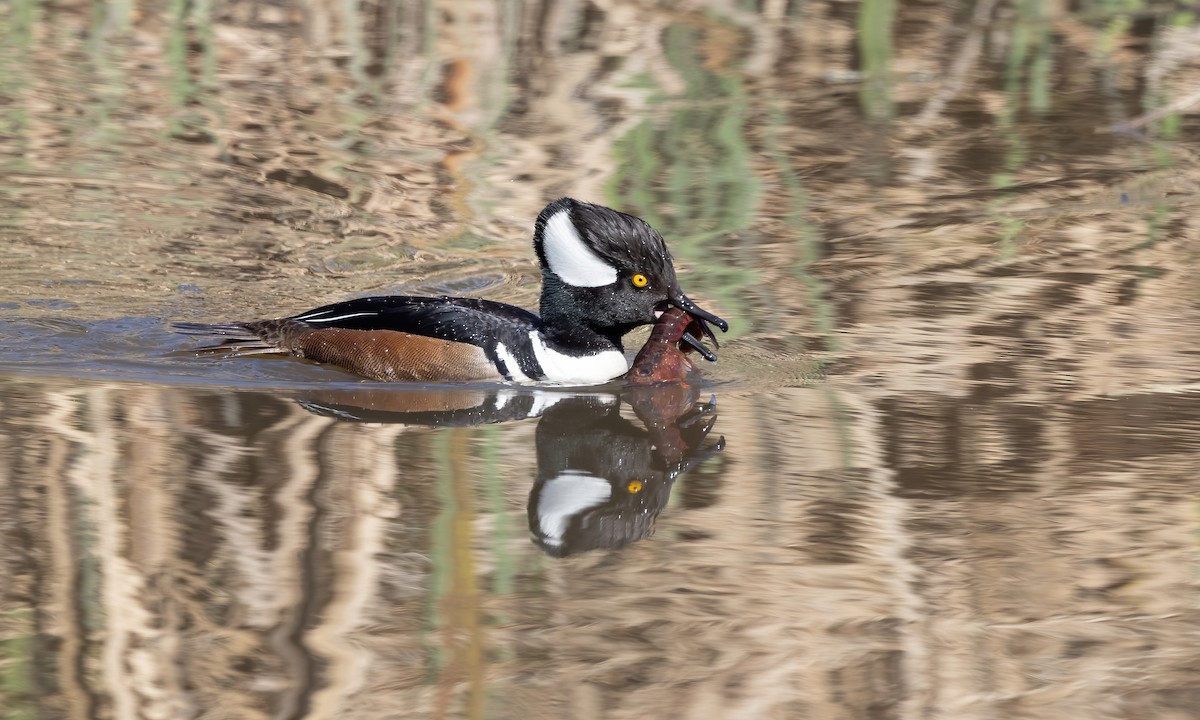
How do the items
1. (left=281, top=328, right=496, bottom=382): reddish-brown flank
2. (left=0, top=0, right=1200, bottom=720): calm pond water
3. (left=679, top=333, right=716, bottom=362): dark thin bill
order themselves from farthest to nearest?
(left=281, top=328, right=496, bottom=382): reddish-brown flank < (left=679, top=333, right=716, bottom=362): dark thin bill < (left=0, top=0, right=1200, bottom=720): calm pond water

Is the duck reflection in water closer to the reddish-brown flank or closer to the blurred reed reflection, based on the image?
the blurred reed reflection

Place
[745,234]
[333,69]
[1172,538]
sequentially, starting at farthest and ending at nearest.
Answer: [333,69] → [745,234] → [1172,538]

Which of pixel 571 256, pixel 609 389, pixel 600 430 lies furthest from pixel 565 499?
pixel 571 256

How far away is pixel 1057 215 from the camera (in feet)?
29.4

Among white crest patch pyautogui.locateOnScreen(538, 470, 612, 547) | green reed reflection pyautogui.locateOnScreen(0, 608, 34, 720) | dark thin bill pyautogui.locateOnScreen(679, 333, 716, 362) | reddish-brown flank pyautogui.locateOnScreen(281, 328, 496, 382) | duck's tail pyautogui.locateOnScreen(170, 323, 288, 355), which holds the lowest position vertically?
duck's tail pyautogui.locateOnScreen(170, 323, 288, 355)

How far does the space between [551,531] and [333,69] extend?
796cm

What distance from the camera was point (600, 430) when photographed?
604 cm

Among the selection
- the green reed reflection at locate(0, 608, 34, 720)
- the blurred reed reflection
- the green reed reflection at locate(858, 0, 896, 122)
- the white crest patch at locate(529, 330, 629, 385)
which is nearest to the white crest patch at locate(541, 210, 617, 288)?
the white crest patch at locate(529, 330, 629, 385)

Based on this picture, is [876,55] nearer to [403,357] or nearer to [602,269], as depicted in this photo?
[602,269]

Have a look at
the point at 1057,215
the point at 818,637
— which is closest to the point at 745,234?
the point at 1057,215

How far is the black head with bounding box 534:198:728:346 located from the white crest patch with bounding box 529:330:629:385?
119 millimetres

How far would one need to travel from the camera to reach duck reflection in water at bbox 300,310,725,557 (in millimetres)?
4898

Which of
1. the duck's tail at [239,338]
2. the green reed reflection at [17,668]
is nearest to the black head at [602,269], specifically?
the duck's tail at [239,338]

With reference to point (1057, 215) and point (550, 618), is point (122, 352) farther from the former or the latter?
point (1057, 215)
